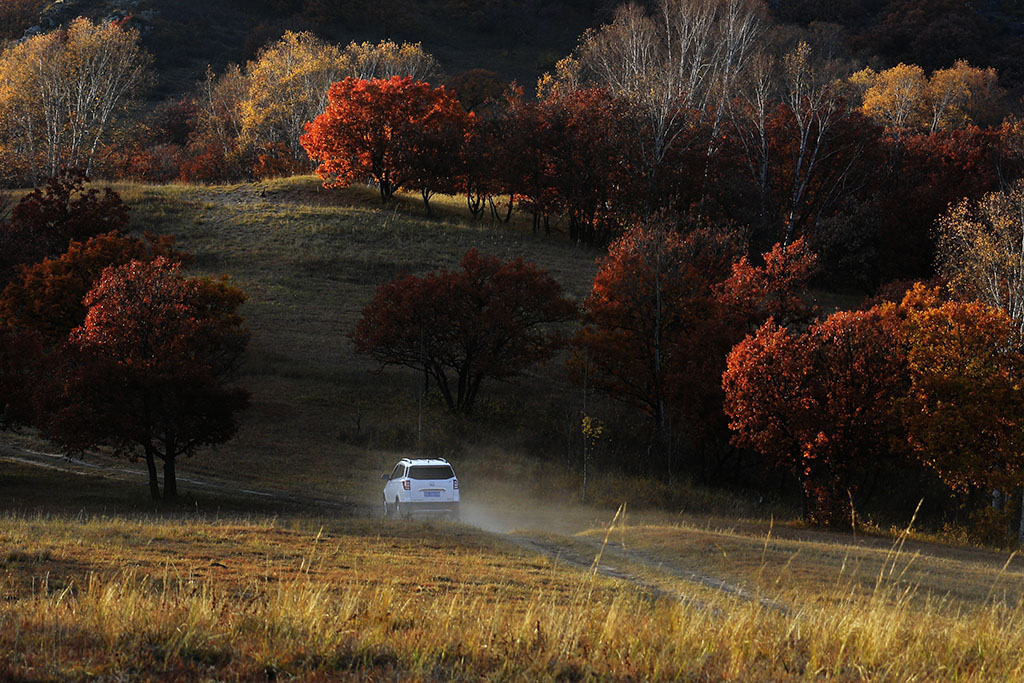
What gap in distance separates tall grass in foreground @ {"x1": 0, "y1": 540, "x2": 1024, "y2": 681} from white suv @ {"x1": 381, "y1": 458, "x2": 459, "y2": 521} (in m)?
18.0

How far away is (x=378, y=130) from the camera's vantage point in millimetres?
76438

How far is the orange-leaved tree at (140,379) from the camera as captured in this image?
90.2 ft

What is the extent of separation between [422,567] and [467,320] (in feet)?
94.6

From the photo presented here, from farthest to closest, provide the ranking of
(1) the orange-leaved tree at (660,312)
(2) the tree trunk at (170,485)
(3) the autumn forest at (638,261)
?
(1) the orange-leaved tree at (660,312), (3) the autumn forest at (638,261), (2) the tree trunk at (170,485)

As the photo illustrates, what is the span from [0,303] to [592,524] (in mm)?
28018

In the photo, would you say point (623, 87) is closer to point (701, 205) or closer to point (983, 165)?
point (701, 205)

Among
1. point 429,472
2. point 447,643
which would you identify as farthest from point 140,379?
point 447,643

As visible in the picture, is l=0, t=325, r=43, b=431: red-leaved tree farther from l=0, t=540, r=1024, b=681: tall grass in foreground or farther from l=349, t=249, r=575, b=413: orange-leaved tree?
→ l=0, t=540, r=1024, b=681: tall grass in foreground

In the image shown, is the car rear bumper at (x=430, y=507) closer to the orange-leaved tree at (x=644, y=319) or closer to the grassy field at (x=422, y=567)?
the grassy field at (x=422, y=567)

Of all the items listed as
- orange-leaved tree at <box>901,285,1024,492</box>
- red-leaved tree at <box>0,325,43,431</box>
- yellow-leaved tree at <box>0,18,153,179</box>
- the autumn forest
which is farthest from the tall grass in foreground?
yellow-leaved tree at <box>0,18,153,179</box>

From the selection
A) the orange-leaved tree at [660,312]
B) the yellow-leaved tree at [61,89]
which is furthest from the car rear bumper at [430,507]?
the yellow-leaved tree at [61,89]

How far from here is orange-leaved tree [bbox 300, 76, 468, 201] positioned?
75.3 metres

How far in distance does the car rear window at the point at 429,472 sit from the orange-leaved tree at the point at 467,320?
1688 cm

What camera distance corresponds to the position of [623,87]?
8025 centimetres
